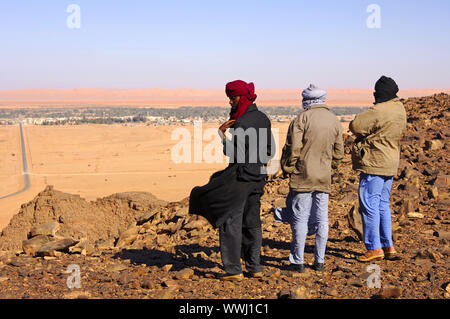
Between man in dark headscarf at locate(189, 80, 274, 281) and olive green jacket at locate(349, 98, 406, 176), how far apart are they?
101 cm

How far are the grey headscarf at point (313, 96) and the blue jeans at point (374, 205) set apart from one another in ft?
3.18

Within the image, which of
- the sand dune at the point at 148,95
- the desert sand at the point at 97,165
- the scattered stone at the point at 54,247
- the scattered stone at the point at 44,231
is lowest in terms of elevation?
the desert sand at the point at 97,165

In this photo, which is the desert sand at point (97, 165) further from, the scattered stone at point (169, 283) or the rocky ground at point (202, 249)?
the scattered stone at point (169, 283)

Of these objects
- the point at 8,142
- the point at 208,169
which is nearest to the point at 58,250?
the point at 208,169

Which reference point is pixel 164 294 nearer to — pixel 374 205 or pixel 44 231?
pixel 374 205

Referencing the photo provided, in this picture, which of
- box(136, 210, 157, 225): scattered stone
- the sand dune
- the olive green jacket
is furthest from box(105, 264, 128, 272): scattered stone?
the sand dune

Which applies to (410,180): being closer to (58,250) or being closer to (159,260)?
(159,260)

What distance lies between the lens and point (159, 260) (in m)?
5.93

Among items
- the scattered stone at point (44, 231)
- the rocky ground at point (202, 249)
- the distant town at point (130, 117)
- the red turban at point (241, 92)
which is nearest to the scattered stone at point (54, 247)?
the rocky ground at point (202, 249)

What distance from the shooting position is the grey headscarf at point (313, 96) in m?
4.72

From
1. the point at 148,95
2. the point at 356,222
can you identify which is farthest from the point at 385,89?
the point at 148,95

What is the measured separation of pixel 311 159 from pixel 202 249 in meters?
2.28

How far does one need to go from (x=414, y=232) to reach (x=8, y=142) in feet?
99.4

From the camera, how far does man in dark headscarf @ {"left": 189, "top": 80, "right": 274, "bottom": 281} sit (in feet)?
15.1
